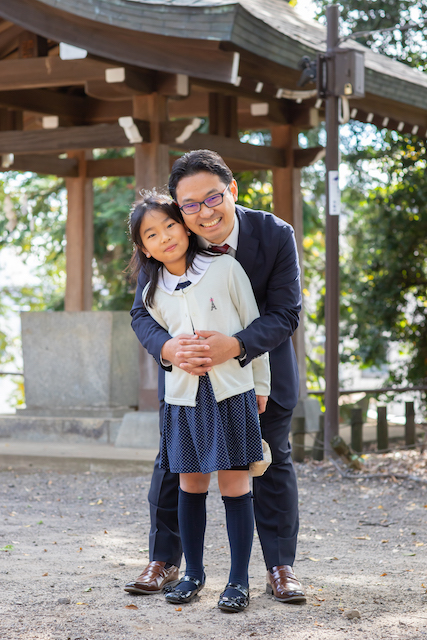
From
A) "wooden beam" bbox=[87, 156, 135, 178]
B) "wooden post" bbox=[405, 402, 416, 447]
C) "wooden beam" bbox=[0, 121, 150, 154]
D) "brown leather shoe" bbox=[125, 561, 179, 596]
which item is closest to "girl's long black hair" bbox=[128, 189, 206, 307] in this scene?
"brown leather shoe" bbox=[125, 561, 179, 596]

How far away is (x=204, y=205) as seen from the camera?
2.75 m

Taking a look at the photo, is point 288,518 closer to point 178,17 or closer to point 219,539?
point 219,539

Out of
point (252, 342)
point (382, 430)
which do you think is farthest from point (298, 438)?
point (252, 342)

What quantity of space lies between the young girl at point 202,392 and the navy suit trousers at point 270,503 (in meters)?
0.14

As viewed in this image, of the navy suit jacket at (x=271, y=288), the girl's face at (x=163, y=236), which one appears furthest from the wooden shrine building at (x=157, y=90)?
the girl's face at (x=163, y=236)

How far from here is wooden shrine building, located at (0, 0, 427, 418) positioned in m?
5.63

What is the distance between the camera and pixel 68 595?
9.73 ft

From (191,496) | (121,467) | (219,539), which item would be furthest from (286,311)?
(121,467)

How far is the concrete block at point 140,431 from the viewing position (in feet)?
21.5

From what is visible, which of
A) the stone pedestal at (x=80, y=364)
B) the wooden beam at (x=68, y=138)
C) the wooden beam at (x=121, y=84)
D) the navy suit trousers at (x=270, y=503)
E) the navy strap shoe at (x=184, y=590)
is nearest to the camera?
the navy strap shoe at (x=184, y=590)

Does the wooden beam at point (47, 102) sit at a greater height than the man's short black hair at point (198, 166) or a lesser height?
greater

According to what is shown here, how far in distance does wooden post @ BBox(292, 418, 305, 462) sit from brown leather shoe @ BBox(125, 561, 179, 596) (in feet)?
11.7

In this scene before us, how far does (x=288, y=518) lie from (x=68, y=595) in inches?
35.1

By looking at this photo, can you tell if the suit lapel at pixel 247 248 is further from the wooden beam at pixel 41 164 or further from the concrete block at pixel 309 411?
Result: the wooden beam at pixel 41 164
